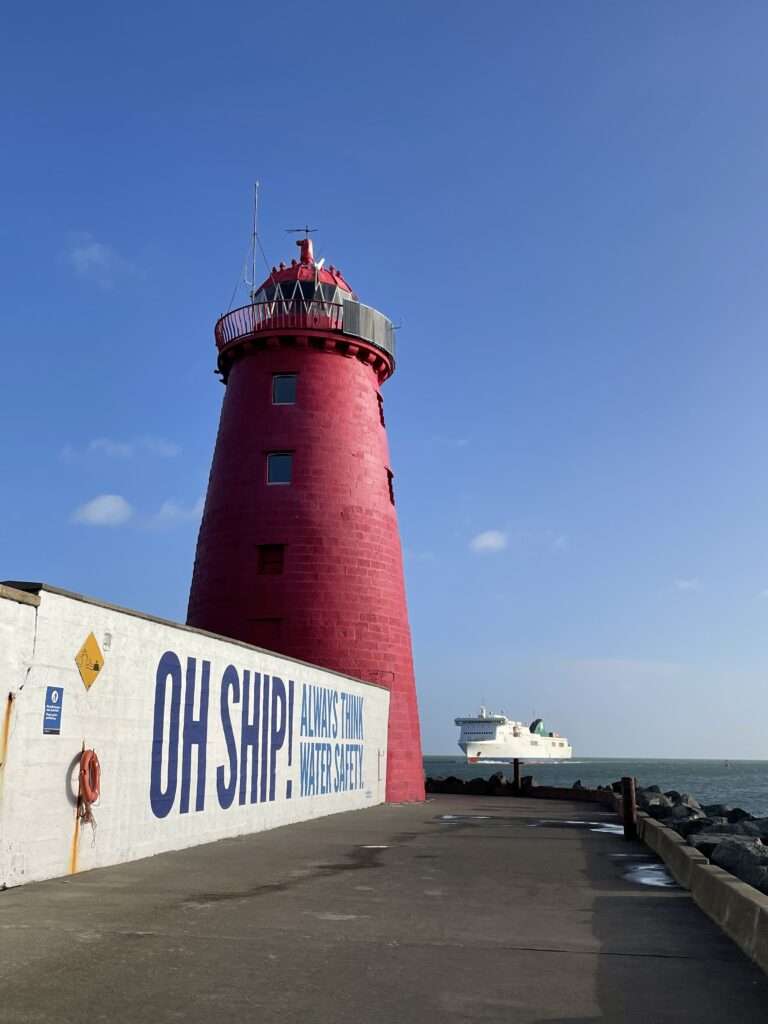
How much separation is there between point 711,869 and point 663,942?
2.20 meters

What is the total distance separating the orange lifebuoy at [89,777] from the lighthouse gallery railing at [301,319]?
18.4 metres

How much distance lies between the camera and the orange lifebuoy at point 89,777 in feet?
35.0

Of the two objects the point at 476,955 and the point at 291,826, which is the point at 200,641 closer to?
the point at 291,826

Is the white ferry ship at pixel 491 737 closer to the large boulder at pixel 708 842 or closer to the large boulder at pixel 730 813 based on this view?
the large boulder at pixel 730 813

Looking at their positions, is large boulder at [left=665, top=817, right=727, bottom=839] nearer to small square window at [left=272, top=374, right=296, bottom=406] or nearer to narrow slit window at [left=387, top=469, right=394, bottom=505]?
narrow slit window at [left=387, top=469, right=394, bottom=505]

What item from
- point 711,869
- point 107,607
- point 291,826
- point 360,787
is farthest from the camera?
point 360,787

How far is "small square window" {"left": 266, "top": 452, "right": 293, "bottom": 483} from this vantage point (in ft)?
85.9

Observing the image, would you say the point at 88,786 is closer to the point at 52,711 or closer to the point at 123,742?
the point at 123,742

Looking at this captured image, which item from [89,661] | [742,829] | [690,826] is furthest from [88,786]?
[742,829]

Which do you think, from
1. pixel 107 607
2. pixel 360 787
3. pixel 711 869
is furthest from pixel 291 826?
pixel 711 869

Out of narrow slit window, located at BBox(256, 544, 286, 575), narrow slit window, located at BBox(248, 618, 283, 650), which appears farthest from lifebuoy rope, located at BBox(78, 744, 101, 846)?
narrow slit window, located at BBox(256, 544, 286, 575)

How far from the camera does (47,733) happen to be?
1012 cm

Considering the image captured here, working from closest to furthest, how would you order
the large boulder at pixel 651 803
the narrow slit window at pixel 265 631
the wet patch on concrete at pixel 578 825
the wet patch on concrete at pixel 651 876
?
the wet patch on concrete at pixel 651 876 < the wet patch on concrete at pixel 578 825 < the large boulder at pixel 651 803 < the narrow slit window at pixel 265 631

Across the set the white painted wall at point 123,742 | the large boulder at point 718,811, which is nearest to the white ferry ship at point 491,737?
the large boulder at point 718,811
